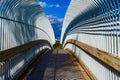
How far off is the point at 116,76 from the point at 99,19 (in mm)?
3351

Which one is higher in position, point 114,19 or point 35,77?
point 114,19

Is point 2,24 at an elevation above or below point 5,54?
above

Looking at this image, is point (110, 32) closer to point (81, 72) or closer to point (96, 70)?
point (96, 70)

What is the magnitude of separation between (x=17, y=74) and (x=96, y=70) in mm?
2592

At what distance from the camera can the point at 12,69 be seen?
35.5 feet

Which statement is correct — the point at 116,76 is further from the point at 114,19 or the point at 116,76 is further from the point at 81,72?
the point at 81,72

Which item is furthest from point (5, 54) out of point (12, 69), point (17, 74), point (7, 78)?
point (17, 74)

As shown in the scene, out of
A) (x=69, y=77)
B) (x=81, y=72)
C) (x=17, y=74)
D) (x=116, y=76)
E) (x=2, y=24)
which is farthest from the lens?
(x=81, y=72)

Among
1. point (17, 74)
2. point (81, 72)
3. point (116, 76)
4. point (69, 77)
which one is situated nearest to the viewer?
point (116, 76)

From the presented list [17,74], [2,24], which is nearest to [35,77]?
[17,74]

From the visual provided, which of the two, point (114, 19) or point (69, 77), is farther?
point (69, 77)

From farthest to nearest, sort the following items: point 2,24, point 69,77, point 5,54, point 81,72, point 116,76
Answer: point 81,72
point 69,77
point 2,24
point 5,54
point 116,76

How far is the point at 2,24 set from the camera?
10422 millimetres

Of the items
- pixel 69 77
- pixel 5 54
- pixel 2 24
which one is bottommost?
pixel 69 77
